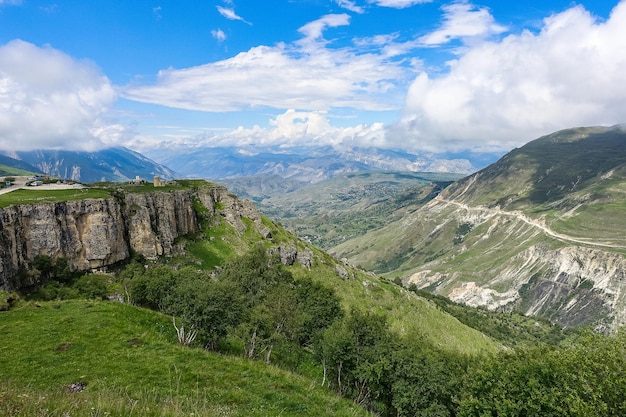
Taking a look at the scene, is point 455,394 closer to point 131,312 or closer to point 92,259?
point 131,312

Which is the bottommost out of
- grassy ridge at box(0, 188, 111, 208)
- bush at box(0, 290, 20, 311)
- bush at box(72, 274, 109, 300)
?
bush at box(72, 274, 109, 300)

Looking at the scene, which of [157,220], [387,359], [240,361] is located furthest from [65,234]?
[387,359]

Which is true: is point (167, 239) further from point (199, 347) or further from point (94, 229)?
point (199, 347)

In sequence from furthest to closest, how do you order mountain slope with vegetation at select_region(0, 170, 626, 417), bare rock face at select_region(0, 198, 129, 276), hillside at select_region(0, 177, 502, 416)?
bare rock face at select_region(0, 198, 129, 276), hillside at select_region(0, 177, 502, 416), mountain slope with vegetation at select_region(0, 170, 626, 417)

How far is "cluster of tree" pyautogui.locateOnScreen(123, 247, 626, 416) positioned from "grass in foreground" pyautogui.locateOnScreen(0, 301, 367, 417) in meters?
7.16

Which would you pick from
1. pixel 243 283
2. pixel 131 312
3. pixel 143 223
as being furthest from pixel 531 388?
Answer: pixel 143 223

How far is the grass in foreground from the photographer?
896 inches

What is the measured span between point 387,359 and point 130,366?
2845 cm

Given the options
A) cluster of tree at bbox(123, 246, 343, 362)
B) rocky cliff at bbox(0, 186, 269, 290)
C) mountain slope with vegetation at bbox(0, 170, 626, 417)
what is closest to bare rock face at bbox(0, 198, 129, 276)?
rocky cliff at bbox(0, 186, 269, 290)

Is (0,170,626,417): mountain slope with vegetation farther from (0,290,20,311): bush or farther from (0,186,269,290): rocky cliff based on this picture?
(0,186,269,290): rocky cliff

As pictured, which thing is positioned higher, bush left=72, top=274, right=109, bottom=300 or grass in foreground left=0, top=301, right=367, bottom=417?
grass in foreground left=0, top=301, right=367, bottom=417

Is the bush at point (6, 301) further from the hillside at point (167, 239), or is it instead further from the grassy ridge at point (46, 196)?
the grassy ridge at point (46, 196)

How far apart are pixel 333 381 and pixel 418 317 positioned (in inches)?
3443

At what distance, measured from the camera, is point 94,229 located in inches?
3046
